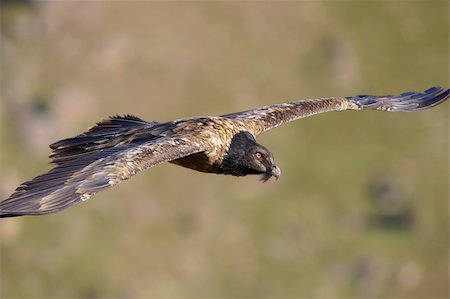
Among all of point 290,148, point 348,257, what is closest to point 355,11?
point 290,148

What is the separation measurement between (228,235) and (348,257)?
5.81m

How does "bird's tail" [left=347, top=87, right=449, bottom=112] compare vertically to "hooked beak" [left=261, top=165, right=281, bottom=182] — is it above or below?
above

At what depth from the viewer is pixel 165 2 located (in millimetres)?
59781

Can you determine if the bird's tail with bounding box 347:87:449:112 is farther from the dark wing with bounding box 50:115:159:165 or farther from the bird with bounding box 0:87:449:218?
the dark wing with bounding box 50:115:159:165

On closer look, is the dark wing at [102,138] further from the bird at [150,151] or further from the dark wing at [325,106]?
Result: the dark wing at [325,106]

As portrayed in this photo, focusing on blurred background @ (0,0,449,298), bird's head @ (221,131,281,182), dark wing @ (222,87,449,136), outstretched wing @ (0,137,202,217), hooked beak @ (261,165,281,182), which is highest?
blurred background @ (0,0,449,298)

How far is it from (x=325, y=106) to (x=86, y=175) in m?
6.52

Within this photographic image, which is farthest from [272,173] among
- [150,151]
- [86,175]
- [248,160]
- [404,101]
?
[404,101]

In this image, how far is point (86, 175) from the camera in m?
18.3

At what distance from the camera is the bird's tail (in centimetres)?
2453

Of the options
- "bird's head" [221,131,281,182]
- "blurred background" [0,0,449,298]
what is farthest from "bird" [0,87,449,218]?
"blurred background" [0,0,449,298]

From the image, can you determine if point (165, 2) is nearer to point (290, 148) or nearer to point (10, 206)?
point (290, 148)

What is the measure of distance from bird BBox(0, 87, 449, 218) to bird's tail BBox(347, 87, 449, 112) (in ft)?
0.09

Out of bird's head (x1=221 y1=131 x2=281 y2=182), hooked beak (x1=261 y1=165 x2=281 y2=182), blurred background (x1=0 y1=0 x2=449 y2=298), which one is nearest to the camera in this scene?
bird's head (x1=221 y1=131 x2=281 y2=182)
